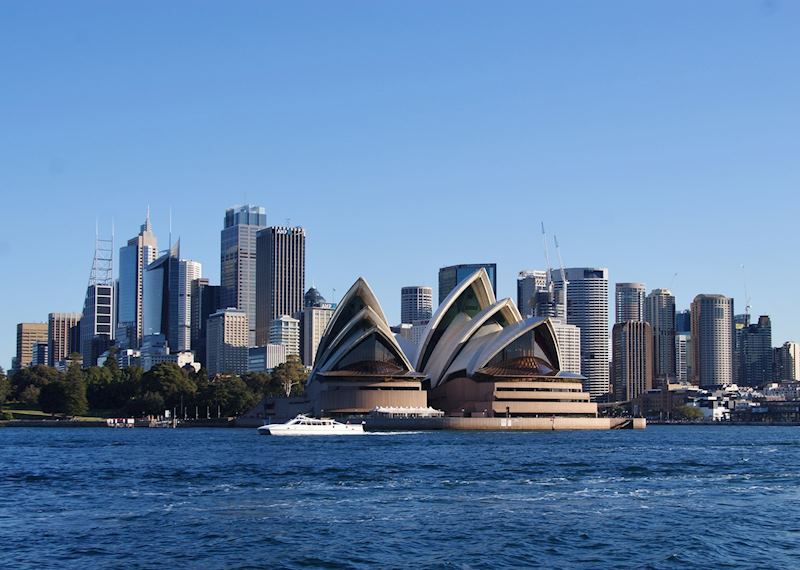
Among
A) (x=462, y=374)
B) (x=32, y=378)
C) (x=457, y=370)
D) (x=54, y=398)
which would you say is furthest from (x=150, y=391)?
(x=462, y=374)

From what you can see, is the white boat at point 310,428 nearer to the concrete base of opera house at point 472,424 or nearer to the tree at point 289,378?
the concrete base of opera house at point 472,424

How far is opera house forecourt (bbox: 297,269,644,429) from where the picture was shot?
130625mm

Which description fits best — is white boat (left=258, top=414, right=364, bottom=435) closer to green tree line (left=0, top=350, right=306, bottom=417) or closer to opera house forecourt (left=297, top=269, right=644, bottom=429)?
Result: opera house forecourt (left=297, top=269, right=644, bottom=429)

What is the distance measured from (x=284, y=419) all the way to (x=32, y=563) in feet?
355

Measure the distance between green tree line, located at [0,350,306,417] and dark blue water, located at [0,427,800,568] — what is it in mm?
91910

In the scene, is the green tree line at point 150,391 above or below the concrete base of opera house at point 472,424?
above

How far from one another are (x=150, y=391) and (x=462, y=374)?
51201mm

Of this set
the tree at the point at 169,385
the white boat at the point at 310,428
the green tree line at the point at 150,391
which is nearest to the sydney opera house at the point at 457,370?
the white boat at the point at 310,428

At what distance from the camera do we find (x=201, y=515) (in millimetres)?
41125

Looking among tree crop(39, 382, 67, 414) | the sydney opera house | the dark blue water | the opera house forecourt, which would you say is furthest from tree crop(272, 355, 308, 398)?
the dark blue water

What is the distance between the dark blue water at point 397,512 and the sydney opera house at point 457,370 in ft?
190

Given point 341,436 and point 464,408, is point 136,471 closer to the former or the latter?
point 341,436

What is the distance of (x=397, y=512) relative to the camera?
42.4 m

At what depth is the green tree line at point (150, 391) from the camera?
164 m
